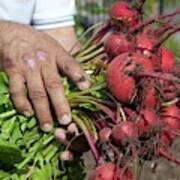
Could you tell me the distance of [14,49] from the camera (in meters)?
2.24

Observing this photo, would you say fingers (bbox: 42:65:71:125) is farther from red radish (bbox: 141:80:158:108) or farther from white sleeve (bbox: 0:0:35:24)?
white sleeve (bbox: 0:0:35:24)

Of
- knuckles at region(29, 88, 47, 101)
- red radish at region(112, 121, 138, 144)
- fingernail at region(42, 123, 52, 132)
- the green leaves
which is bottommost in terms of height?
the green leaves

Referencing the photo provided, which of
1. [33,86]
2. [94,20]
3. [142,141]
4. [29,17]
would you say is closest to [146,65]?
[142,141]

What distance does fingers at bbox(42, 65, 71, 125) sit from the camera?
2.13 meters

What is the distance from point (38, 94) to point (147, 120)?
338mm

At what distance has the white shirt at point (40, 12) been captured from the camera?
9.22ft

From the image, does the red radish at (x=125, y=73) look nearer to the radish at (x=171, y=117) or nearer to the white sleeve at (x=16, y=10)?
the radish at (x=171, y=117)

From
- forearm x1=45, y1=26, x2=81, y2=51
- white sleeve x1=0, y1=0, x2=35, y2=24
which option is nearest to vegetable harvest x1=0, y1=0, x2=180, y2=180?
white sleeve x1=0, y1=0, x2=35, y2=24

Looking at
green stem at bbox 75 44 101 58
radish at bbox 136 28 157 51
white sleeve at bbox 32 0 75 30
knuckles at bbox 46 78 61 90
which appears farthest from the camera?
white sleeve at bbox 32 0 75 30

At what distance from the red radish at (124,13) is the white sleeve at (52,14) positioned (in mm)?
739

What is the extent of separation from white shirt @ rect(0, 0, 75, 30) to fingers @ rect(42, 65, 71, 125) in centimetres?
64

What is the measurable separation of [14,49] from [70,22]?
2.77ft

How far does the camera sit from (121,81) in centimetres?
202

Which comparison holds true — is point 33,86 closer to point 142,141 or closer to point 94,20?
point 142,141
